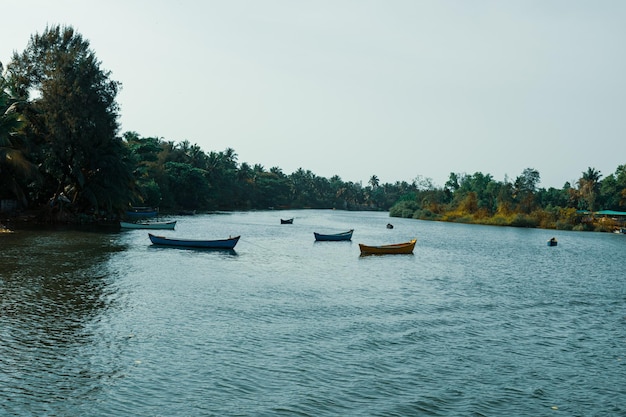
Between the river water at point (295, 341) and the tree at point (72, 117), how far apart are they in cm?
2554

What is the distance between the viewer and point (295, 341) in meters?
20.7

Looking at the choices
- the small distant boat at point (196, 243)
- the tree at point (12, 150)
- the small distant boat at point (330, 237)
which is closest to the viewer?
the small distant boat at point (196, 243)

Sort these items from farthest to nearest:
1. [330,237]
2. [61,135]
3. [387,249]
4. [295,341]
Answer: [330,237], [61,135], [387,249], [295,341]

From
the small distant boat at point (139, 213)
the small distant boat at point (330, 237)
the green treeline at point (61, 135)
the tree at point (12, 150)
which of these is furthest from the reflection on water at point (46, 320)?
the small distant boat at point (139, 213)

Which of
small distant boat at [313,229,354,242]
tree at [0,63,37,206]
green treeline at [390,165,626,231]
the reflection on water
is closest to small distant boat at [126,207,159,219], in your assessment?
tree at [0,63,37,206]

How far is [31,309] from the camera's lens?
918 inches

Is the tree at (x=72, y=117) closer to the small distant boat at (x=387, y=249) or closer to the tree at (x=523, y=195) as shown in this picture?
the small distant boat at (x=387, y=249)

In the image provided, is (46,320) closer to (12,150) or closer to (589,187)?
(12,150)

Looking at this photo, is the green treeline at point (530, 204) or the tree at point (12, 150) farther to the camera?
the green treeline at point (530, 204)

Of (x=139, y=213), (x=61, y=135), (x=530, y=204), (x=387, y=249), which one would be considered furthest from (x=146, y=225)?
(x=530, y=204)

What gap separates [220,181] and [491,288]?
14635cm

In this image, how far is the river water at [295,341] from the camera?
14.8 m

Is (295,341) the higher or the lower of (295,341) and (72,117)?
the lower

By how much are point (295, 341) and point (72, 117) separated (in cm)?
5326
